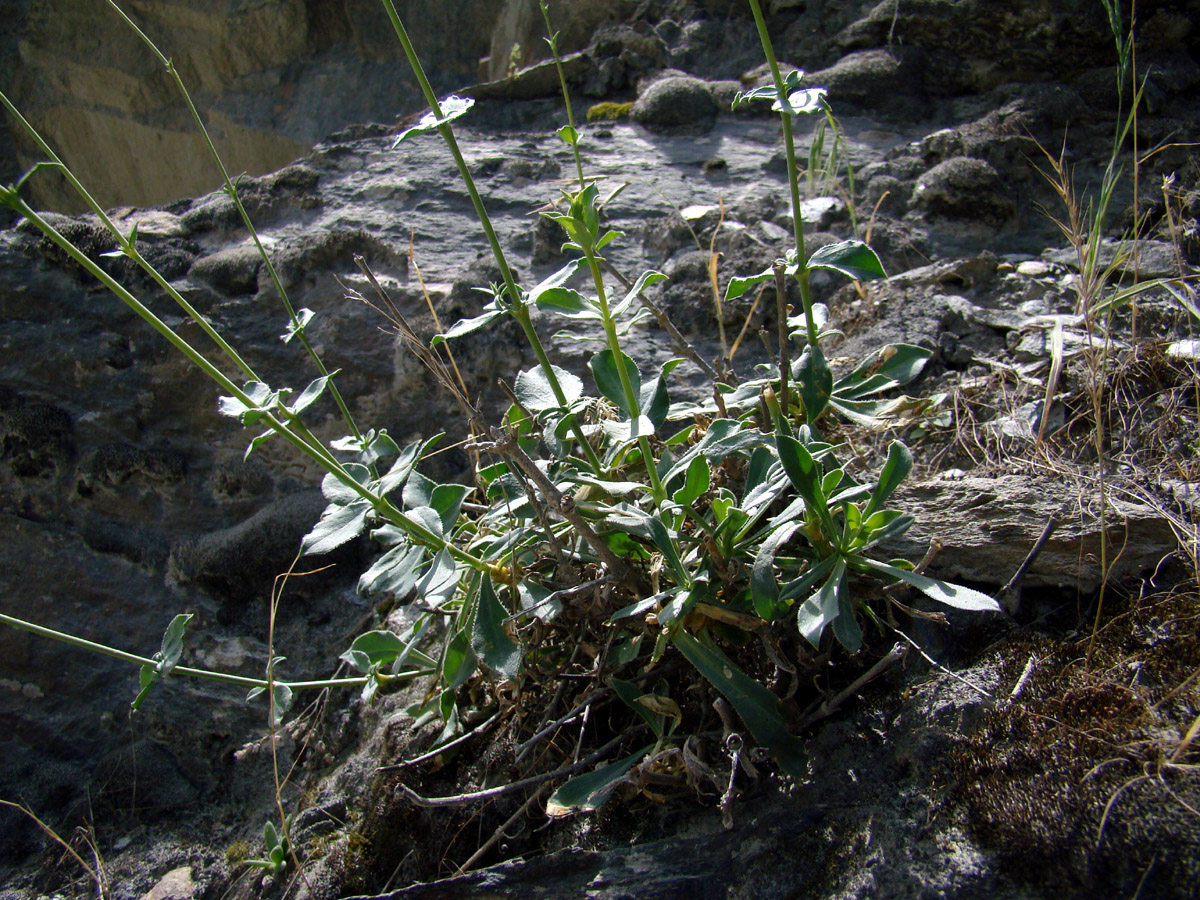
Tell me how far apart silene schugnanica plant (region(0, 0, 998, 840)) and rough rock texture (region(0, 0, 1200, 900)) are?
141mm

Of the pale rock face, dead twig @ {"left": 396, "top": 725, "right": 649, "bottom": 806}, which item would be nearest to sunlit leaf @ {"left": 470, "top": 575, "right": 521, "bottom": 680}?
dead twig @ {"left": 396, "top": 725, "right": 649, "bottom": 806}

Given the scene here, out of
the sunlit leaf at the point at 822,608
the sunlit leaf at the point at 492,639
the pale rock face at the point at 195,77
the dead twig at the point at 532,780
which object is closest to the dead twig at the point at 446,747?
the dead twig at the point at 532,780

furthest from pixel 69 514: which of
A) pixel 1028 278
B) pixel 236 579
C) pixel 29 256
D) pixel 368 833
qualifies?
pixel 1028 278

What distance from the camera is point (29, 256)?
2.72 meters

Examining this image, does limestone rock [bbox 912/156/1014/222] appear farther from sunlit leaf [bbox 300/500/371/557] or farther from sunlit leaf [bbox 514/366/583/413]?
sunlit leaf [bbox 300/500/371/557]

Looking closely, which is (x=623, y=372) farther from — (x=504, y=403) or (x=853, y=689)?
(x=504, y=403)

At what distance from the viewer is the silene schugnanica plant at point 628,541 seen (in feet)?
3.95

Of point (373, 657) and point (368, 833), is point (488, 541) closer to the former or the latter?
point (373, 657)

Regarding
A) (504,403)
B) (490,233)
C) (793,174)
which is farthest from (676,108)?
(490,233)

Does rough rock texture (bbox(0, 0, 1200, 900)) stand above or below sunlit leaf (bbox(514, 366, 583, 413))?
below

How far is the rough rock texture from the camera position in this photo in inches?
47.4

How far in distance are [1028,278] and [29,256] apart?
10.8 feet

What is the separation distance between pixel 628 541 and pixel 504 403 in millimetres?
1033

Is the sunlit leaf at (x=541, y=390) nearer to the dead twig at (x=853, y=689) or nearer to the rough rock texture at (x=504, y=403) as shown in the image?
the rough rock texture at (x=504, y=403)
